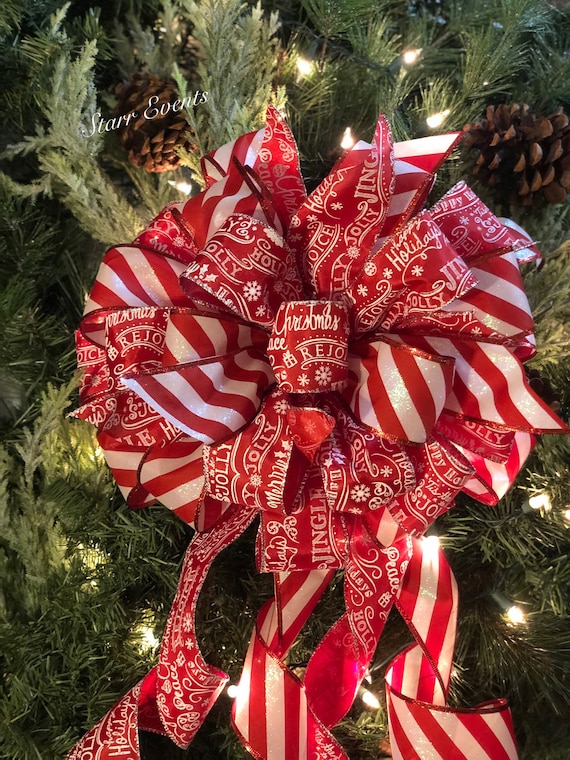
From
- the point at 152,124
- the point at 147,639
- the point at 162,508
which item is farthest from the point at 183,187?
the point at 147,639

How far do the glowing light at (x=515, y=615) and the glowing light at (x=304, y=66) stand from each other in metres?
0.59

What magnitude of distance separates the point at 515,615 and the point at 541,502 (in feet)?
0.38

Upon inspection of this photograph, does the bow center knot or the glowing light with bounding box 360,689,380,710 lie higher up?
the bow center knot

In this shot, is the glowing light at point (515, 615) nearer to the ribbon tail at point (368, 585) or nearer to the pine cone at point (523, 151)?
the ribbon tail at point (368, 585)

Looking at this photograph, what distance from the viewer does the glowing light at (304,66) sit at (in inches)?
24.7

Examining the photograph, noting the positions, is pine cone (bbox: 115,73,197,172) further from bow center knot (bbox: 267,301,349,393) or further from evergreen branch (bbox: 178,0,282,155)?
bow center knot (bbox: 267,301,349,393)

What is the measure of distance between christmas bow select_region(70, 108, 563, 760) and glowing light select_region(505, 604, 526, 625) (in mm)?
86

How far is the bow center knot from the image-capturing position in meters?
0.40

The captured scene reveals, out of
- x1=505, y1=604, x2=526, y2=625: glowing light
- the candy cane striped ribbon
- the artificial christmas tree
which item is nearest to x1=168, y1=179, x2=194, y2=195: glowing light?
the artificial christmas tree

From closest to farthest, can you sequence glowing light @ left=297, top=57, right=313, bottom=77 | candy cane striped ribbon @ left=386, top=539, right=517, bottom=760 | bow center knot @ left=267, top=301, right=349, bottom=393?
1. bow center knot @ left=267, top=301, right=349, bottom=393
2. candy cane striped ribbon @ left=386, top=539, right=517, bottom=760
3. glowing light @ left=297, top=57, right=313, bottom=77

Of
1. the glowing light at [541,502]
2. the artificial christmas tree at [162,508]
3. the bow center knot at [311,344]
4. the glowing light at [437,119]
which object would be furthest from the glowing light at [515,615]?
the glowing light at [437,119]

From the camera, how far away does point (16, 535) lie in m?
0.57

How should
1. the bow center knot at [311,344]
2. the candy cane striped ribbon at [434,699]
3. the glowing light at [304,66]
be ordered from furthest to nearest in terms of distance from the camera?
the glowing light at [304,66], the candy cane striped ribbon at [434,699], the bow center knot at [311,344]

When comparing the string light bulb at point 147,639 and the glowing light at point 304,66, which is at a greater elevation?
the glowing light at point 304,66
